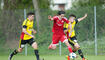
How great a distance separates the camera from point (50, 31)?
1789 centimetres

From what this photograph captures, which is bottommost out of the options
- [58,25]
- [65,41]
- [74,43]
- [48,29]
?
[74,43]

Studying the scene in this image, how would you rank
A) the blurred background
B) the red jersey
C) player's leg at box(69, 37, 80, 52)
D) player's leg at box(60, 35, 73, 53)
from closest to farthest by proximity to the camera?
player's leg at box(60, 35, 73, 53)
the red jersey
player's leg at box(69, 37, 80, 52)
the blurred background

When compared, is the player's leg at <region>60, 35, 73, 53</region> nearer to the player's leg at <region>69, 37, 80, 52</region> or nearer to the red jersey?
the red jersey

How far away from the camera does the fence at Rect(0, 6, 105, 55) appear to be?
17.1m

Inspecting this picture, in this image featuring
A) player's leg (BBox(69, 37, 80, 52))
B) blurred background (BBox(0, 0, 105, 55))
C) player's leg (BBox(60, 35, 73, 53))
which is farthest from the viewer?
blurred background (BBox(0, 0, 105, 55))

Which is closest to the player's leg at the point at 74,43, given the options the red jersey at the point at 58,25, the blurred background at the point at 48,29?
the red jersey at the point at 58,25

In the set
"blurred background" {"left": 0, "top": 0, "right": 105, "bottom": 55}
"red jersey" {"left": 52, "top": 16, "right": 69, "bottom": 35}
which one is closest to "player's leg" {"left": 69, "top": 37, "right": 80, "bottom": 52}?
"red jersey" {"left": 52, "top": 16, "right": 69, "bottom": 35}

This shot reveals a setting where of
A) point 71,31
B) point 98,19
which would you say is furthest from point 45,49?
point 71,31

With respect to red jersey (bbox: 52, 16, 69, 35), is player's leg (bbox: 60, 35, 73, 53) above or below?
below

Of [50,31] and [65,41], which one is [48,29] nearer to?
[50,31]

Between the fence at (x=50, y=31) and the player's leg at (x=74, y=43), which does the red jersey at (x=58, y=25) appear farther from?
the fence at (x=50, y=31)

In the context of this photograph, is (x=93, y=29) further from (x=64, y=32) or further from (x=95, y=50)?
(x=64, y=32)

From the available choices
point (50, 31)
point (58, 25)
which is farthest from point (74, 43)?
point (50, 31)

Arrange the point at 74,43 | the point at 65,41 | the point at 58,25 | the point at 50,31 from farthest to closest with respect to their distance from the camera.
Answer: the point at 50,31, the point at 74,43, the point at 58,25, the point at 65,41
